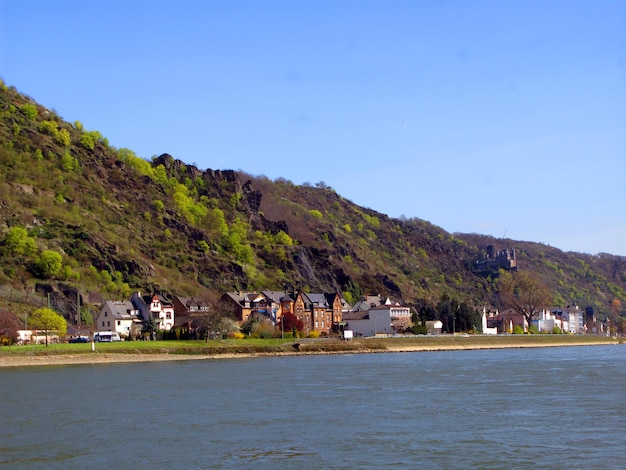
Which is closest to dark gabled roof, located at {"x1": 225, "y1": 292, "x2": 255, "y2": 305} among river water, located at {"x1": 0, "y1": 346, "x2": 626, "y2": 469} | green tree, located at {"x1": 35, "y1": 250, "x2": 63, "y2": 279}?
green tree, located at {"x1": 35, "y1": 250, "x2": 63, "y2": 279}

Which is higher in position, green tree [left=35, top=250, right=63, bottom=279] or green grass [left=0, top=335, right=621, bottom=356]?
green tree [left=35, top=250, right=63, bottom=279]

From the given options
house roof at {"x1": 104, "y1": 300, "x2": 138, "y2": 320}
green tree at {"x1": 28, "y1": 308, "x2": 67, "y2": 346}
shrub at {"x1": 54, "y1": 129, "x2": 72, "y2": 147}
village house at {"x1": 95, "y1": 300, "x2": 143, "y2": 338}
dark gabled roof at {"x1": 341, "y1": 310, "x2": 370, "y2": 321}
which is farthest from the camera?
shrub at {"x1": 54, "y1": 129, "x2": 72, "y2": 147}

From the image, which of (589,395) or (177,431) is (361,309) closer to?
(589,395)

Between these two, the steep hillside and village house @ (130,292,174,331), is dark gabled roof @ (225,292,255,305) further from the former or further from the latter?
the steep hillside

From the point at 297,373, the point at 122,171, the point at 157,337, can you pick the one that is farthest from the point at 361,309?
the point at 297,373

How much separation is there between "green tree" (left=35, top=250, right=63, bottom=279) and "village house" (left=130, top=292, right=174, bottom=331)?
11.7 metres

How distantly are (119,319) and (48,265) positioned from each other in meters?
14.7

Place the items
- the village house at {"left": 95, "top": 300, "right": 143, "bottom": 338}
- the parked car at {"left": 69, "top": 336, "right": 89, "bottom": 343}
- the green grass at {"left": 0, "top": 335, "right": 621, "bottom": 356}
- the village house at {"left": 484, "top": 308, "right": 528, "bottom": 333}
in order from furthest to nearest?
the village house at {"left": 484, "top": 308, "right": 528, "bottom": 333}, the village house at {"left": 95, "top": 300, "right": 143, "bottom": 338}, the parked car at {"left": 69, "top": 336, "right": 89, "bottom": 343}, the green grass at {"left": 0, "top": 335, "right": 621, "bottom": 356}

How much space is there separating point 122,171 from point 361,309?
68618 millimetres

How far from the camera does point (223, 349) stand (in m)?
90.2

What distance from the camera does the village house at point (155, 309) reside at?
377 feet

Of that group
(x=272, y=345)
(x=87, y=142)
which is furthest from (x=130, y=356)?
(x=87, y=142)

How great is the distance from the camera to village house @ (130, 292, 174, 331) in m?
115

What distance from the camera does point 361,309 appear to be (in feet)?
474
